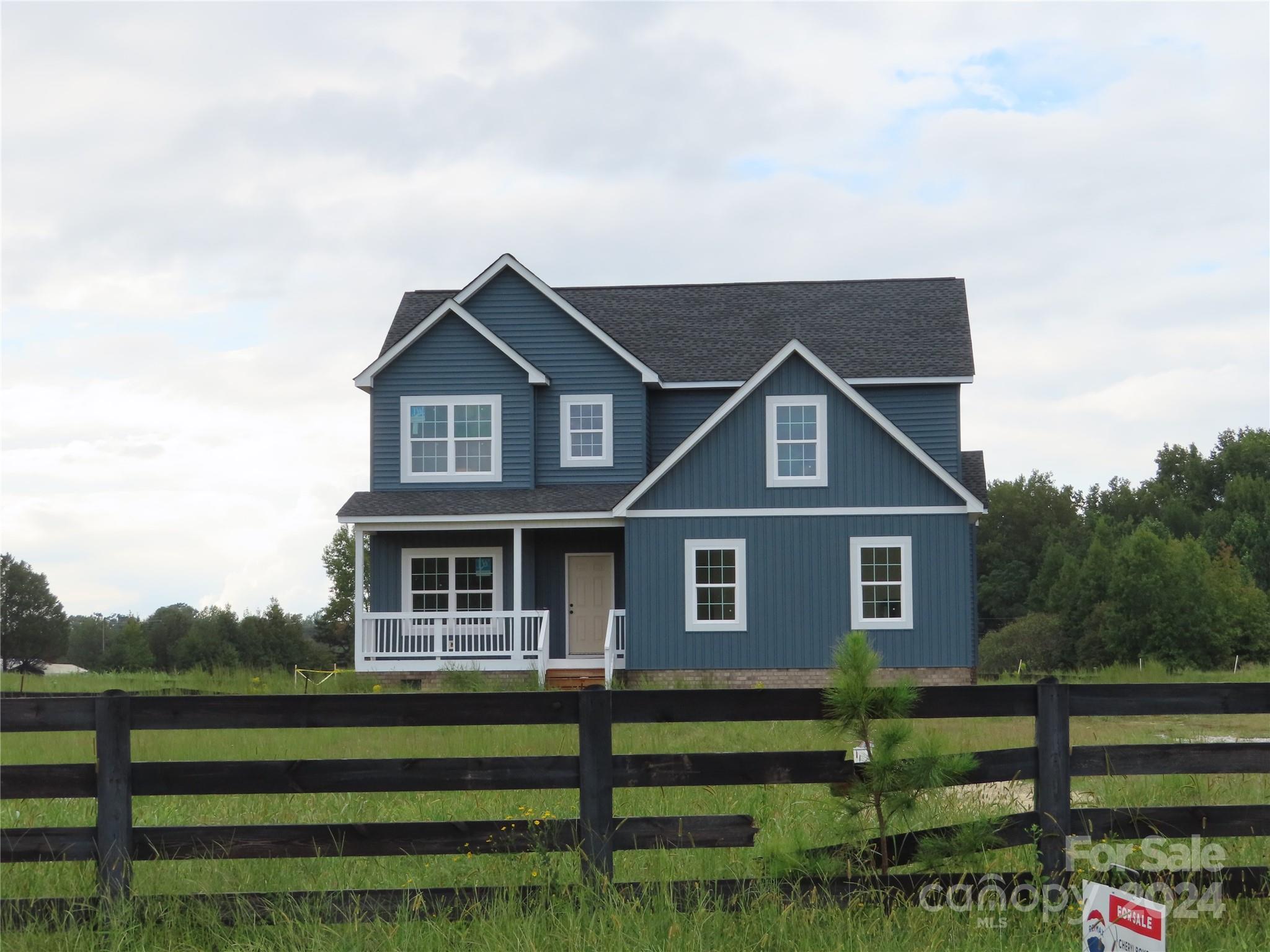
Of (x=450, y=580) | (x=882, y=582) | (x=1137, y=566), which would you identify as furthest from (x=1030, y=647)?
(x=450, y=580)

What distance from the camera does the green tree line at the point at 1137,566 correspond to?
135 feet

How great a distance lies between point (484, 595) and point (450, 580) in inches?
30.3

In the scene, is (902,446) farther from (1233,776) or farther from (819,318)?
(1233,776)

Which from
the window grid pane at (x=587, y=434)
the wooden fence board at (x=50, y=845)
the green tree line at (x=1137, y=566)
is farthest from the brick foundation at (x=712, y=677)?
the wooden fence board at (x=50, y=845)

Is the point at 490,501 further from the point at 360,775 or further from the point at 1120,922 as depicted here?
the point at 1120,922

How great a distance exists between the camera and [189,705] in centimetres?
621

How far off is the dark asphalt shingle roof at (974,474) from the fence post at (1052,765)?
17.9 meters

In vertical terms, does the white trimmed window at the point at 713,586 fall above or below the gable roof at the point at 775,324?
below

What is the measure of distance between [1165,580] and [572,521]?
26.2m

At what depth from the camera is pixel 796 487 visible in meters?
23.2

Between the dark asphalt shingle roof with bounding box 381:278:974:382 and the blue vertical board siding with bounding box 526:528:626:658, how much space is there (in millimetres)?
3716

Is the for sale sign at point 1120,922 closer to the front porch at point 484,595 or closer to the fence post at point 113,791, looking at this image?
the fence post at point 113,791

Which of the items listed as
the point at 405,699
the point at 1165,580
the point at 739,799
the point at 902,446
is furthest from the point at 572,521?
the point at 1165,580

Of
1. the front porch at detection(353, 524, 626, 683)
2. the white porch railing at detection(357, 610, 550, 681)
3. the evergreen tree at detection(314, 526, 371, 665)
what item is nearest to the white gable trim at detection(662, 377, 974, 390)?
the front porch at detection(353, 524, 626, 683)
